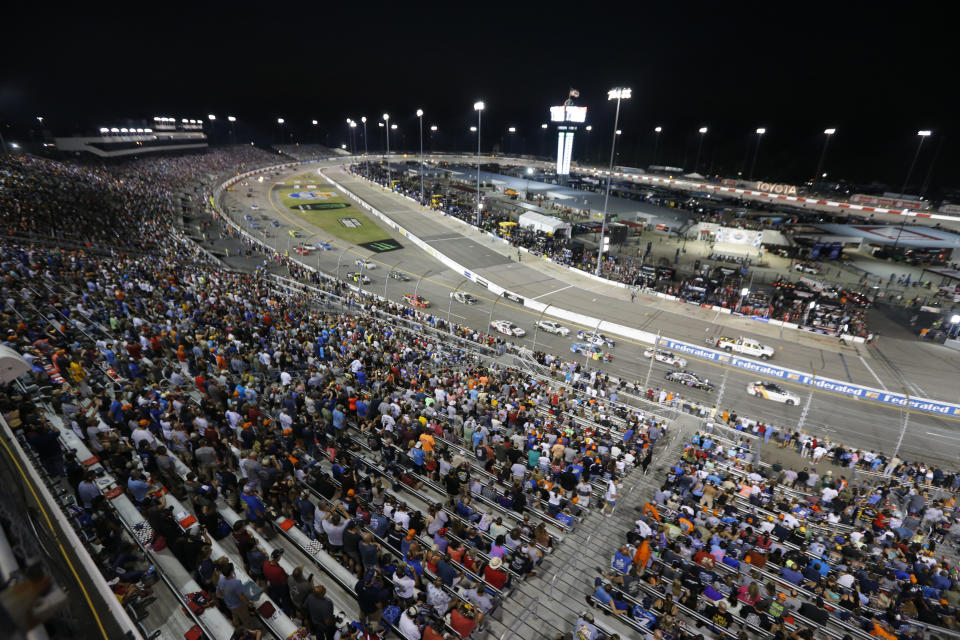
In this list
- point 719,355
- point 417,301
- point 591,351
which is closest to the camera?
point 719,355

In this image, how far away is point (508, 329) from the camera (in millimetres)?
30062

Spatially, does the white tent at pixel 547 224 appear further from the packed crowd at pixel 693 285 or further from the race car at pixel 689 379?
the race car at pixel 689 379

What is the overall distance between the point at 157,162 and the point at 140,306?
8476cm

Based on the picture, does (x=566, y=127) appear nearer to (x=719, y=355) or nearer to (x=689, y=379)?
(x=719, y=355)

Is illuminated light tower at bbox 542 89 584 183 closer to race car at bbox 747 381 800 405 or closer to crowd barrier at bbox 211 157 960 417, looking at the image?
crowd barrier at bbox 211 157 960 417

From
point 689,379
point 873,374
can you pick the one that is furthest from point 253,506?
point 873,374

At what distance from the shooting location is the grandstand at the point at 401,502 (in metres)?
6.51

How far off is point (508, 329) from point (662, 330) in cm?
1091

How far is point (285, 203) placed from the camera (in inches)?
2753

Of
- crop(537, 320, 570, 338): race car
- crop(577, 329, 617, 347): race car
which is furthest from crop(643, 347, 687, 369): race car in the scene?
crop(537, 320, 570, 338): race car

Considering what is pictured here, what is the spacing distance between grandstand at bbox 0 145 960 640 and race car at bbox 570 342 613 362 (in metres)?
8.08

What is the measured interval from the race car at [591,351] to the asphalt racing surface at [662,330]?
1.89 feet

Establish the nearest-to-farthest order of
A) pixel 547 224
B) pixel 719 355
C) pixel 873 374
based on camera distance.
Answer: pixel 719 355, pixel 873 374, pixel 547 224

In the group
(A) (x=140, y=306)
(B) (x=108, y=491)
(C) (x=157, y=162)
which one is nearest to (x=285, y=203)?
(C) (x=157, y=162)
